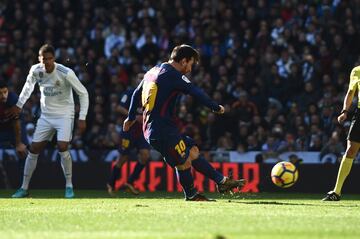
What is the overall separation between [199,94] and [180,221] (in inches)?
113

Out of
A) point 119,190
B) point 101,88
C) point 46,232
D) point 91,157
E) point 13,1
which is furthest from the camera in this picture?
point 13,1

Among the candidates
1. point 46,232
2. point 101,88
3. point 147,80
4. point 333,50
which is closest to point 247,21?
point 333,50

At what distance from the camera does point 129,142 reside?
16391mm

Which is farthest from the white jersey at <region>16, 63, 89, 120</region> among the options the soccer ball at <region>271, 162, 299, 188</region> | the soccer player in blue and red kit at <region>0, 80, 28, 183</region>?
the soccer ball at <region>271, 162, 299, 188</region>

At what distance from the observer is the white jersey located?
1488 centimetres

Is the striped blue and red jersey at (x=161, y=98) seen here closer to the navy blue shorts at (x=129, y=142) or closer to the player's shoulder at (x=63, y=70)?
the player's shoulder at (x=63, y=70)

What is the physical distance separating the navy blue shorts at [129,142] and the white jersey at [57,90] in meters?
1.42

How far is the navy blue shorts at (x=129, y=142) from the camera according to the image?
16312 mm

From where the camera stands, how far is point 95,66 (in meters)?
24.0

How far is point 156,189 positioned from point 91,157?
2.44 meters

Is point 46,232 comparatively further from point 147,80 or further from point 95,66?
point 95,66

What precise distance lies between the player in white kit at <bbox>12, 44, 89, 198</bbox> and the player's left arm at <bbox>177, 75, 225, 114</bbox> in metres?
2.94

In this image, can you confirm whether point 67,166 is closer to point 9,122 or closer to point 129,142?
point 129,142

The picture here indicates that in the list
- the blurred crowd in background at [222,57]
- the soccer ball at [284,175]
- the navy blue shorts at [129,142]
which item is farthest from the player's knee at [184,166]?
the blurred crowd in background at [222,57]
